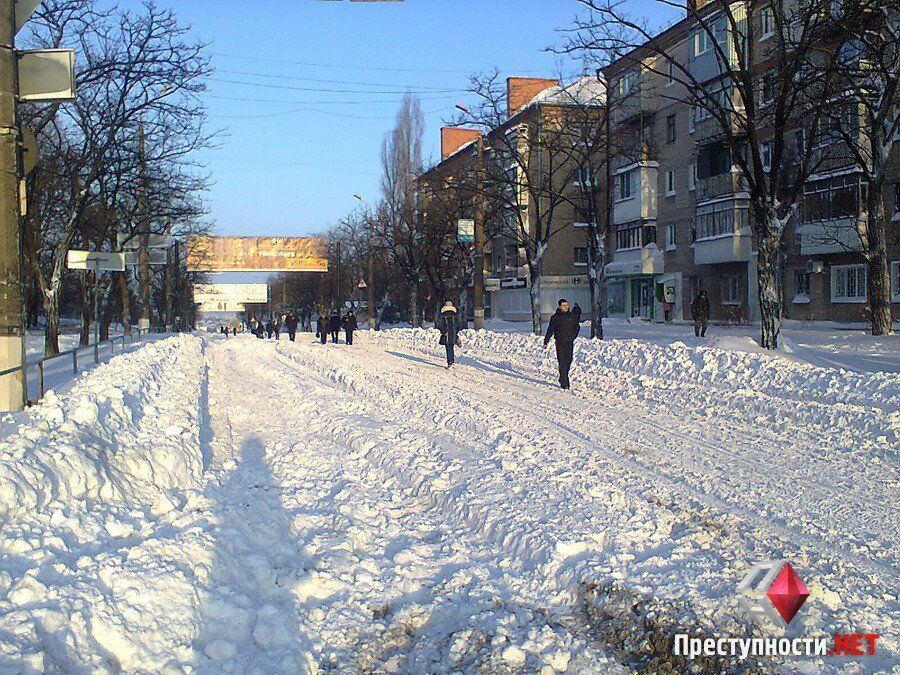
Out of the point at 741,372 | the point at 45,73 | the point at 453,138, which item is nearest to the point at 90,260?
the point at 45,73

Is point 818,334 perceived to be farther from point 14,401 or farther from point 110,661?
point 110,661

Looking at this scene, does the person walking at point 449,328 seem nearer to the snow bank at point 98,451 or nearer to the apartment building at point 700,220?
the apartment building at point 700,220

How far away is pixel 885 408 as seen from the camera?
12.1 m

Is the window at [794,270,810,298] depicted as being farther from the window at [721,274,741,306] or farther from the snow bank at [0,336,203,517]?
the snow bank at [0,336,203,517]

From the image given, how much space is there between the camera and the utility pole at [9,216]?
31.3 feet

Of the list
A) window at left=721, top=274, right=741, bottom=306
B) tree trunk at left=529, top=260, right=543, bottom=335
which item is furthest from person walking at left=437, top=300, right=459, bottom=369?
window at left=721, top=274, right=741, bottom=306

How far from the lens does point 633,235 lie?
53031 mm

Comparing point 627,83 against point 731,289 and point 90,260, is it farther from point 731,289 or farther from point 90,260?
point 90,260

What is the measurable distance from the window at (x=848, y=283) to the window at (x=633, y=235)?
1475cm

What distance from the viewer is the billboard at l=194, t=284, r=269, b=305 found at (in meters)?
110

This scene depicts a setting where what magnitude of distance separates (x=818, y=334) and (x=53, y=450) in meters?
27.4

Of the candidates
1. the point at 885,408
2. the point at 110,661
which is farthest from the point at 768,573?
the point at 885,408

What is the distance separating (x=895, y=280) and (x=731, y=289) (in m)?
10.2

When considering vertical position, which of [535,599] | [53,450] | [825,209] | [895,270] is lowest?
[535,599]
